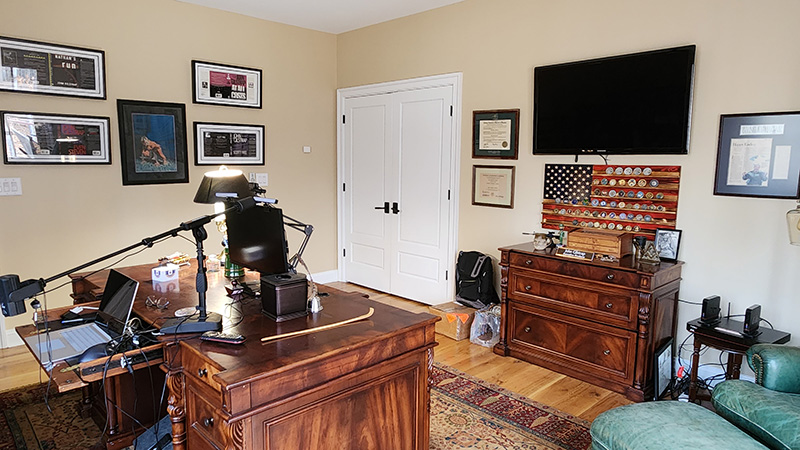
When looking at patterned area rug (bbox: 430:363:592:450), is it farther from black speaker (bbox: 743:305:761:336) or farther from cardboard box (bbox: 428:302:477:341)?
black speaker (bbox: 743:305:761:336)

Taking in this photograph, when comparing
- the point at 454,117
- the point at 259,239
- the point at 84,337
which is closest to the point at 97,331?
the point at 84,337

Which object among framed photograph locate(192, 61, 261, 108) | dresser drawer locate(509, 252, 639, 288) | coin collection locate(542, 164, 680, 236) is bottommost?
dresser drawer locate(509, 252, 639, 288)

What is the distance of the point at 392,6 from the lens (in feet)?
15.2

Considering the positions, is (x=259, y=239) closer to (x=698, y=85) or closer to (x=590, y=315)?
(x=590, y=315)

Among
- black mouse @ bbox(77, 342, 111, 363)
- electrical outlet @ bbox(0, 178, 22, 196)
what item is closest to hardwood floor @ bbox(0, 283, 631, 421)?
electrical outlet @ bbox(0, 178, 22, 196)

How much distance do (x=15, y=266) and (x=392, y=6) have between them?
378 cm

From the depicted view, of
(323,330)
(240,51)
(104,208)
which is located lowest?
(323,330)

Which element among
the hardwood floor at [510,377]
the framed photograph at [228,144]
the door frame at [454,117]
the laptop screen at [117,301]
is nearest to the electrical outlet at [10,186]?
the hardwood floor at [510,377]

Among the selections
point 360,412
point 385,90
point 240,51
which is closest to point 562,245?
point 360,412

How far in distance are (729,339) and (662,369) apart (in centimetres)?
48

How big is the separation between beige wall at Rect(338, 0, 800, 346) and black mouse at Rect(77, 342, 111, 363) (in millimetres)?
3161

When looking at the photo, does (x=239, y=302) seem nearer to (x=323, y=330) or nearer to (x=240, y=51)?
(x=323, y=330)

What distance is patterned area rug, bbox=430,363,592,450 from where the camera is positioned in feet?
8.55

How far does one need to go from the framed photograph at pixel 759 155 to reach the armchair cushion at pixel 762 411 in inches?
54.0
